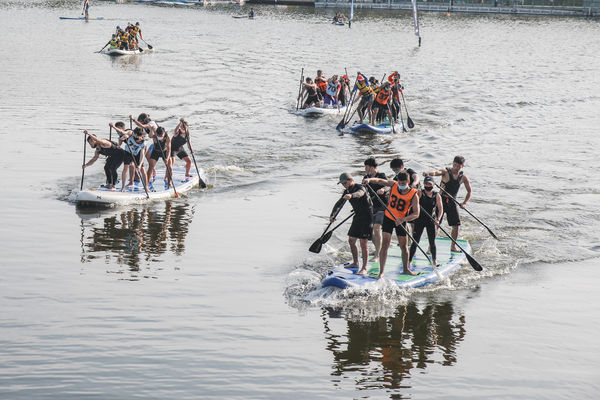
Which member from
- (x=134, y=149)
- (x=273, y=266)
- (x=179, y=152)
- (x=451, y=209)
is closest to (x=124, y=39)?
(x=179, y=152)

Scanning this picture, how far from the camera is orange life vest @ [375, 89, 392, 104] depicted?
29516 mm

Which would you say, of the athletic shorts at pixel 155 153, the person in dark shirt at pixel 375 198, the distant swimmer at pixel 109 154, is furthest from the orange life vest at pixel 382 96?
the person in dark shirt at pixel 375 198

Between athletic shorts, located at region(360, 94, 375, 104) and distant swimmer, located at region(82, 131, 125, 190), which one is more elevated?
athletic shorts, located at region(360, 94, 375, 104)

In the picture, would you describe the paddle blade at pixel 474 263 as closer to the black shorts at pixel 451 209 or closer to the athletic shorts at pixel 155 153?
the black shorts at pixel 451 209

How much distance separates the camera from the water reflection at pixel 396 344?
11.5 metres

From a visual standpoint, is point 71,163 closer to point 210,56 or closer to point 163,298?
point 163,298

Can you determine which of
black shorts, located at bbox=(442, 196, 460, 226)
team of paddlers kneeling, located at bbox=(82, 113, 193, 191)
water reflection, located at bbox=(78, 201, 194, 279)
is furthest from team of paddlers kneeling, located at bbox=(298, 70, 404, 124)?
black shorts, located at bbox=(442, 196, 460, 226)

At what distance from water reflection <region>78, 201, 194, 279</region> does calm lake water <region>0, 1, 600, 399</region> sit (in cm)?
7

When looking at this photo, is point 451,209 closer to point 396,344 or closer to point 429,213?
point 429,213

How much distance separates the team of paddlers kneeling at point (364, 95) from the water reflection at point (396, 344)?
1681 cm

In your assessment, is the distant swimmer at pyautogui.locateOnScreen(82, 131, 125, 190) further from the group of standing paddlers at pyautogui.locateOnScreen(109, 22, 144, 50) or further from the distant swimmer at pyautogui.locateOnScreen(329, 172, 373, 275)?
the group of standing paddlers at pyautogui.locateOnScreen(109, 22, 144, 50)

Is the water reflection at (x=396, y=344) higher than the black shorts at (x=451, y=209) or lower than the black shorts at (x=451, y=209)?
lower

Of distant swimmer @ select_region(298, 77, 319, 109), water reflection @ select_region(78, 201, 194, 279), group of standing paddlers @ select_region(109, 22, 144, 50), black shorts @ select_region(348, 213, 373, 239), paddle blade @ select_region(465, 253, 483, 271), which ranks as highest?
group of standing paddlers @ select_region(109, 22, 144, 50)

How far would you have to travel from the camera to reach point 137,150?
19266 mm
